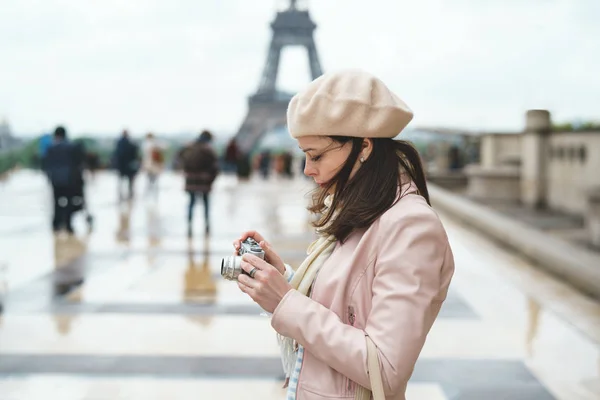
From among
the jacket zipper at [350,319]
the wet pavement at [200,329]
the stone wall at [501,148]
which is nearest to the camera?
the jacket zipper at [350,319]

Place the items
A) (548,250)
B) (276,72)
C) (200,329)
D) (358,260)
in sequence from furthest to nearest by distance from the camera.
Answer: (276,72) → (548,250) → (200,329) → (358,260)

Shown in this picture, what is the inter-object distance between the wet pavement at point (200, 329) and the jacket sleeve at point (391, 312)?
8.27 feet

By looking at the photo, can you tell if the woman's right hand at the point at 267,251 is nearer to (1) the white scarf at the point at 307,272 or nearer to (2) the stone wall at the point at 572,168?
(1) the white scarf at the point at 307,272

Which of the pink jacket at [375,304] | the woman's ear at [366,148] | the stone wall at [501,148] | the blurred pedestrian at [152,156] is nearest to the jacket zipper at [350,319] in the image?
the pink jacket at [375,304]

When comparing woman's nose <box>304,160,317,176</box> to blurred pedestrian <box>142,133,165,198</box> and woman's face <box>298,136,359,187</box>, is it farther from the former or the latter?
blurred pedestrian <box>142,133,165,198</box>

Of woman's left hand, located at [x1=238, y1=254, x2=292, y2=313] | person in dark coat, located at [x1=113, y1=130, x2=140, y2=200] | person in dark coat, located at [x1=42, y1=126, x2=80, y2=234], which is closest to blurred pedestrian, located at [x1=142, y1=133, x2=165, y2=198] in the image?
person in dark coat, located at [x1=113, y1=130, x2=140, y2=200]

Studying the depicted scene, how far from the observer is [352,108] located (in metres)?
1.61

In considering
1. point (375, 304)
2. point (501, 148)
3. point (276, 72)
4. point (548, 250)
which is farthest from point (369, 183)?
point (276, 72)

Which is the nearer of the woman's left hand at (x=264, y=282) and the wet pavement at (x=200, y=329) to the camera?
the woman's left hand at (x=264, y=282)

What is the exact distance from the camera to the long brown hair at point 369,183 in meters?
1.67

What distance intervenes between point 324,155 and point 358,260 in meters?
0.26

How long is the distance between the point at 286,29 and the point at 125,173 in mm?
26978

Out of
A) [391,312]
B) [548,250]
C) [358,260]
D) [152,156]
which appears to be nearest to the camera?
[391,312]

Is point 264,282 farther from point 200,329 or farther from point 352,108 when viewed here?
point 200,329
